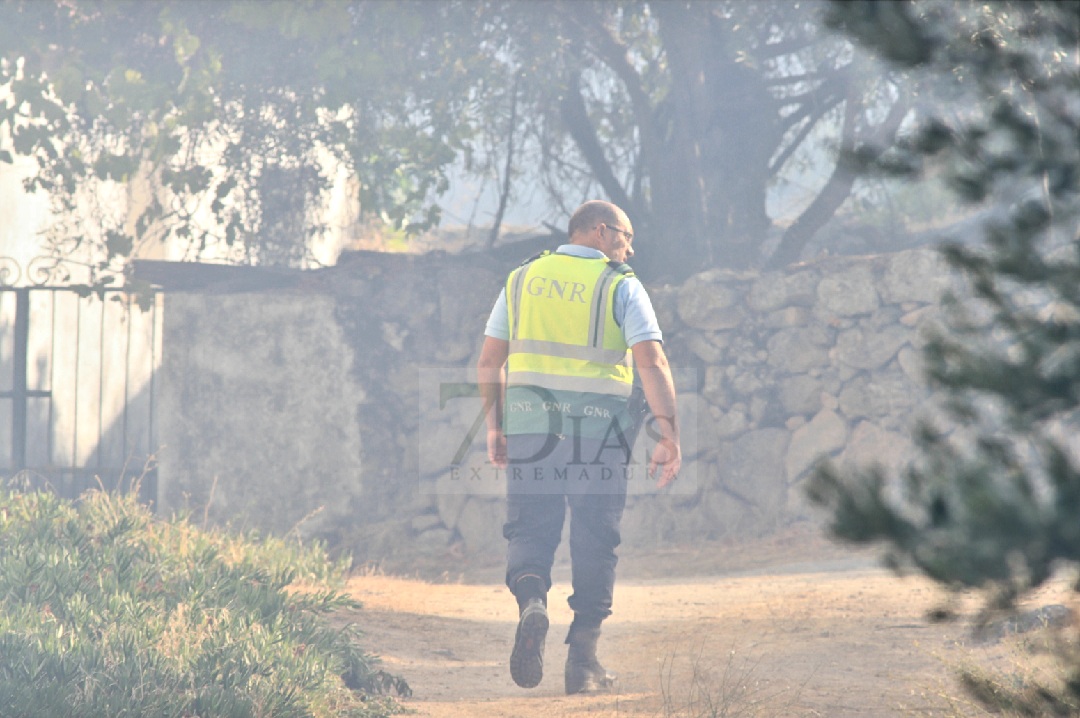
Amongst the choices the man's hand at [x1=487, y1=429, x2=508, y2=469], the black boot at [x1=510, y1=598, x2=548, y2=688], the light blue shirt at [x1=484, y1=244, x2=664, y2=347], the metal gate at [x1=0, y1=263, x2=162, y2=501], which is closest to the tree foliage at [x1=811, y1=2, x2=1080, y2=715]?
the black boot at [x1=510, y1=598, x2=548, y2=688]

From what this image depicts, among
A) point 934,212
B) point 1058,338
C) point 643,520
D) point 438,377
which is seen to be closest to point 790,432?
point 643,520

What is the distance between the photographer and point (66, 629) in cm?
395

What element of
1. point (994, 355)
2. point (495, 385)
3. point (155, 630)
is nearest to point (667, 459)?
point (495, 385)

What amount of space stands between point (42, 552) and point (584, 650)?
2233mm

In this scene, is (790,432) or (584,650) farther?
(790,432)

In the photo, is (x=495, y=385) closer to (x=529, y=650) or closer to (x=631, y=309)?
(x=631, y=309)

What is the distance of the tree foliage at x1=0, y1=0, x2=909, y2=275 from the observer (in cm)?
→ 900

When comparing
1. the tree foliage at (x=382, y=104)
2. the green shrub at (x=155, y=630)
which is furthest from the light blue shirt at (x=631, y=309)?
the tree foliage at (x=382, y=104)

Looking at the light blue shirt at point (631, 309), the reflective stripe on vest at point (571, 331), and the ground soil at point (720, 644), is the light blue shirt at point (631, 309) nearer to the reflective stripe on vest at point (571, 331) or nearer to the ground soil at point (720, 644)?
the reflective stripe on vest at point (571, 331)

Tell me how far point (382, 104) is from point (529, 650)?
674 centimetres

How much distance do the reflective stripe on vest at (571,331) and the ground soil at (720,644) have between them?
115 cm

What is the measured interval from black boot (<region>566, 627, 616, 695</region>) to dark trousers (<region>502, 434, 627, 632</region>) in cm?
4

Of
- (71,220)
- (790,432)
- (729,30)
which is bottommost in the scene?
(790,432)

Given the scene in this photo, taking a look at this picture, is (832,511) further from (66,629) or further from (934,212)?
(934,212)
